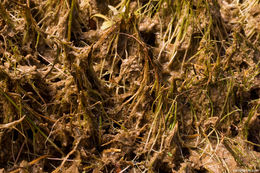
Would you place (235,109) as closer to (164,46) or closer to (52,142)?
(164,46)

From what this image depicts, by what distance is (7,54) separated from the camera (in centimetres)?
132

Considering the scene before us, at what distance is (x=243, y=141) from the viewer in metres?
1.43

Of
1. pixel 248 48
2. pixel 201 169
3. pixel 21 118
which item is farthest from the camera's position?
pixel 248 48

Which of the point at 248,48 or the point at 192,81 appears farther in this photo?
the point at 248,48

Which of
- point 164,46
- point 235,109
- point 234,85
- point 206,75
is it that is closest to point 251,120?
point 235,109

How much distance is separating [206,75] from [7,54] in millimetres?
1150

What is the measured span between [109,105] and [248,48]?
1063 mm

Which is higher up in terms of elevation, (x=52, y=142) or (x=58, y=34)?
(x=58, y=34)

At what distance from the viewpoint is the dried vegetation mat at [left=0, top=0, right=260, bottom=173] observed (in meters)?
1.22

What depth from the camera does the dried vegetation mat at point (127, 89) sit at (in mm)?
1220

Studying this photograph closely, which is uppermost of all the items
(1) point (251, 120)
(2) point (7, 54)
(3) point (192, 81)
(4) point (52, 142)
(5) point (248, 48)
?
(2) point (7, 54)

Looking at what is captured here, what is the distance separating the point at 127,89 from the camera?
1.46 metres

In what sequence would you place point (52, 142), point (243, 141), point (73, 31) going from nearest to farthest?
point (52, 142)
point (243, 141)
point (73, 31)

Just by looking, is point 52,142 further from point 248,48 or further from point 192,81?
point 248,48
